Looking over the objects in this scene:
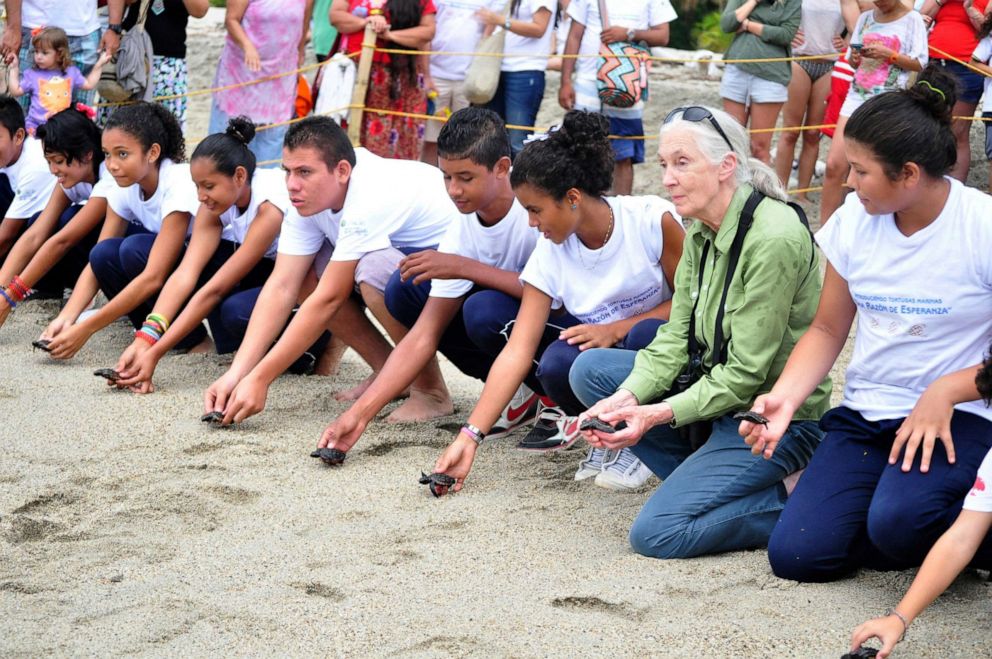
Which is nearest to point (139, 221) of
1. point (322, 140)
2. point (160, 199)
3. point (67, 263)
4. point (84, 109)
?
point (160, 199)

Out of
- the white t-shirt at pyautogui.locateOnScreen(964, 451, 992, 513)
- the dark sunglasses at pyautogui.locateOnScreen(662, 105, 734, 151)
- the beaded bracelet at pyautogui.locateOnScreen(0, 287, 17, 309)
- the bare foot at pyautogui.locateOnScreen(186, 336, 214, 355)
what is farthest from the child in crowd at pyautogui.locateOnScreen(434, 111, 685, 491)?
the beaded bracelet at pyautogui.locateOnScreen(0, 287, 17, 309)

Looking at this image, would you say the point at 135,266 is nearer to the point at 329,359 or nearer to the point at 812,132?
the point at 329,359

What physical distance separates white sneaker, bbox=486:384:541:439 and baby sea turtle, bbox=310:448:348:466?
525 millimetres

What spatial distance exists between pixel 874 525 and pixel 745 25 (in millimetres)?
3661

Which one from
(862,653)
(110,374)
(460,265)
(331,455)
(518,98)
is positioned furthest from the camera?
(518,98)

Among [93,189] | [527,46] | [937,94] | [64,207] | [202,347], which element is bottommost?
[202,347]

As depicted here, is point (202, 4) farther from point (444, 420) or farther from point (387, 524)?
point (387, 524)

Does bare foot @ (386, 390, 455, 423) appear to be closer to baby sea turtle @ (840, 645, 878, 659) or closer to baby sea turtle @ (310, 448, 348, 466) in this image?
baby sea turtle @ (310, 448, 348, 466)

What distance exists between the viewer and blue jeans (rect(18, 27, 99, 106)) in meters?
5.49

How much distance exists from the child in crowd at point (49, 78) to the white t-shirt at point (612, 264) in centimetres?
317

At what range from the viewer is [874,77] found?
4598 millimetres

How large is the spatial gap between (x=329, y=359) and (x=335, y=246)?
2.08 feet

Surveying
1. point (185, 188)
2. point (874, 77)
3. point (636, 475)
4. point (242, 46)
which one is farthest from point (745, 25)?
point (636, 475)

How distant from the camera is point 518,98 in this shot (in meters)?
5.44
